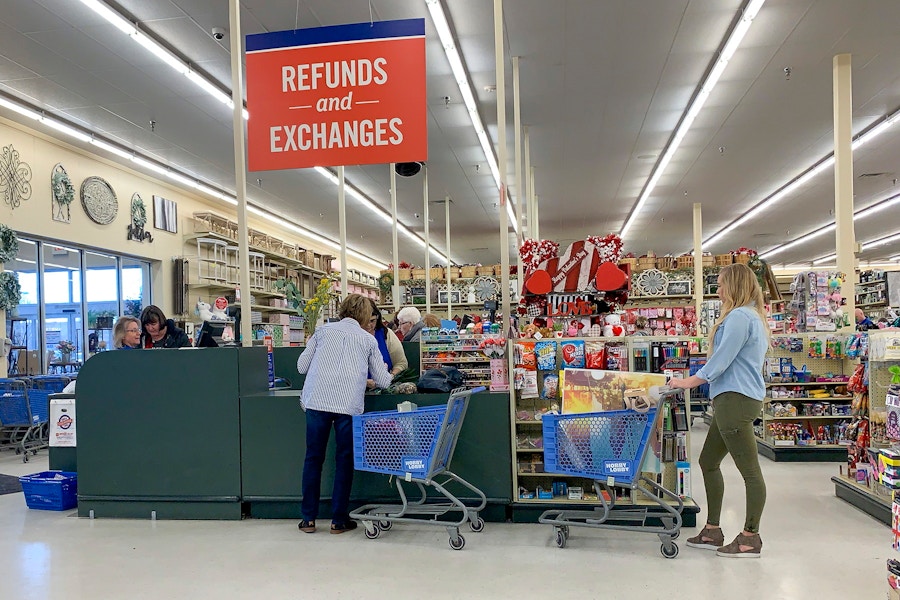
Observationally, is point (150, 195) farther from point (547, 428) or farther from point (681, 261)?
point (547, 428)

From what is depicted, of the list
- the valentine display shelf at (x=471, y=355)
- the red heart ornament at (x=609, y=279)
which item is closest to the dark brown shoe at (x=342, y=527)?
the valentine display shelf at (x=471, y=355)

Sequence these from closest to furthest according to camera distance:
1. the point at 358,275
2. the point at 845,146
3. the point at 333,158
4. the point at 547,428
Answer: the point at 547,428 < the point at 333,158 < the point at 845,146 < the point at 358,275

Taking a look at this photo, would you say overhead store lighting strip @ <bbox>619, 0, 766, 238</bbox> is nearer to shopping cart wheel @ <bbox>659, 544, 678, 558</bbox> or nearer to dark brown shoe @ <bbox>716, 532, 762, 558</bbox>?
dark brown shoe @ <bbox>716, 532, 762, 558</bbox>

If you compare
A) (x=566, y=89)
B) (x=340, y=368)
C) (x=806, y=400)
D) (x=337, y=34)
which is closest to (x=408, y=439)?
(x=340, y=368)

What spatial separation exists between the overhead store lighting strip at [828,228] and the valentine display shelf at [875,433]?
13.9m

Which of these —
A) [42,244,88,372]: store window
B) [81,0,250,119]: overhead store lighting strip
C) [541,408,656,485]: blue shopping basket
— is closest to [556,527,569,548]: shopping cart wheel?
[541,408,656,485]: blue shopping basket

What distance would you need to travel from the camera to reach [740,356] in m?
3.69

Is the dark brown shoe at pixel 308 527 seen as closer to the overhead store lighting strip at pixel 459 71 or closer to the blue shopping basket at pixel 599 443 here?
the blue shopping basket at pixel 599 443

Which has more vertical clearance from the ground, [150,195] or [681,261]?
[150,195]

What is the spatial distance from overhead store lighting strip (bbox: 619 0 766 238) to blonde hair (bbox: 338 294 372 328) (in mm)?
5314

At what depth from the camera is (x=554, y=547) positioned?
3.93 m

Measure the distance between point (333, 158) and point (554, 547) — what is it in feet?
9.46

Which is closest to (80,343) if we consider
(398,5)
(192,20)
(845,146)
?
(192,20)

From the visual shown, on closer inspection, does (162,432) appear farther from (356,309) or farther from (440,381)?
(440,381)
